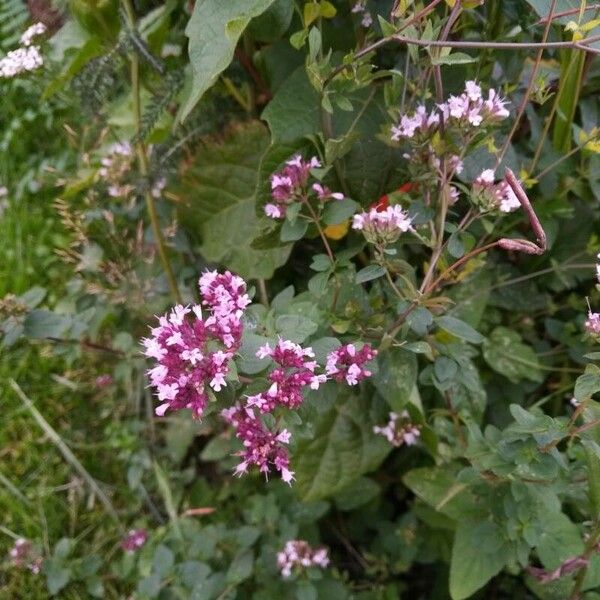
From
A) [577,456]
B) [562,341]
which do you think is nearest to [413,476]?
[577,456]

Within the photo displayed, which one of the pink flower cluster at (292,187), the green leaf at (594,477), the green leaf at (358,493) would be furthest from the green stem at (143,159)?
the green leaf at (594,477)

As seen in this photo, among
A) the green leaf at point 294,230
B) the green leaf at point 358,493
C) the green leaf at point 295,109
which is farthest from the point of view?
the green leaf at point 358,493

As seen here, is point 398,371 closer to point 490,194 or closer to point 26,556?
point 490,194

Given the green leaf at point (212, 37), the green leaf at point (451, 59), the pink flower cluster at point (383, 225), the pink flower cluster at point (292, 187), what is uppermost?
the green leaf at point (212, 37)

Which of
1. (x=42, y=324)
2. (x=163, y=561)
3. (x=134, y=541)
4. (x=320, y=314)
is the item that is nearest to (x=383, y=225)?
(x=320, y=314)

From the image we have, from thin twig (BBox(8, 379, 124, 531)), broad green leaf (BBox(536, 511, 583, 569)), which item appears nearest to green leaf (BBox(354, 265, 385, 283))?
broad green leaf (BBox(536, 511, 583, 569))

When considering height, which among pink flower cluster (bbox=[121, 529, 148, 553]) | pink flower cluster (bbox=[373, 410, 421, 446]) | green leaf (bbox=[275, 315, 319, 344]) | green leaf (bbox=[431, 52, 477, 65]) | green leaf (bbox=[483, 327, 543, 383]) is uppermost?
green leaf (bbox=[431, 52, 477, 65])

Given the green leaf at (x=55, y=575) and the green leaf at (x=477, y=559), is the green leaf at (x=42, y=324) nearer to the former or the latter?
the green leaf at (x=55, y=575)

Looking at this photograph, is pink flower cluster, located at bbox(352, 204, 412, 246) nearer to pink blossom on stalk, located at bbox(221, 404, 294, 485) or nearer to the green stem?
pink blossom on stalk, located at bbox(221, 404, 294, 485)
